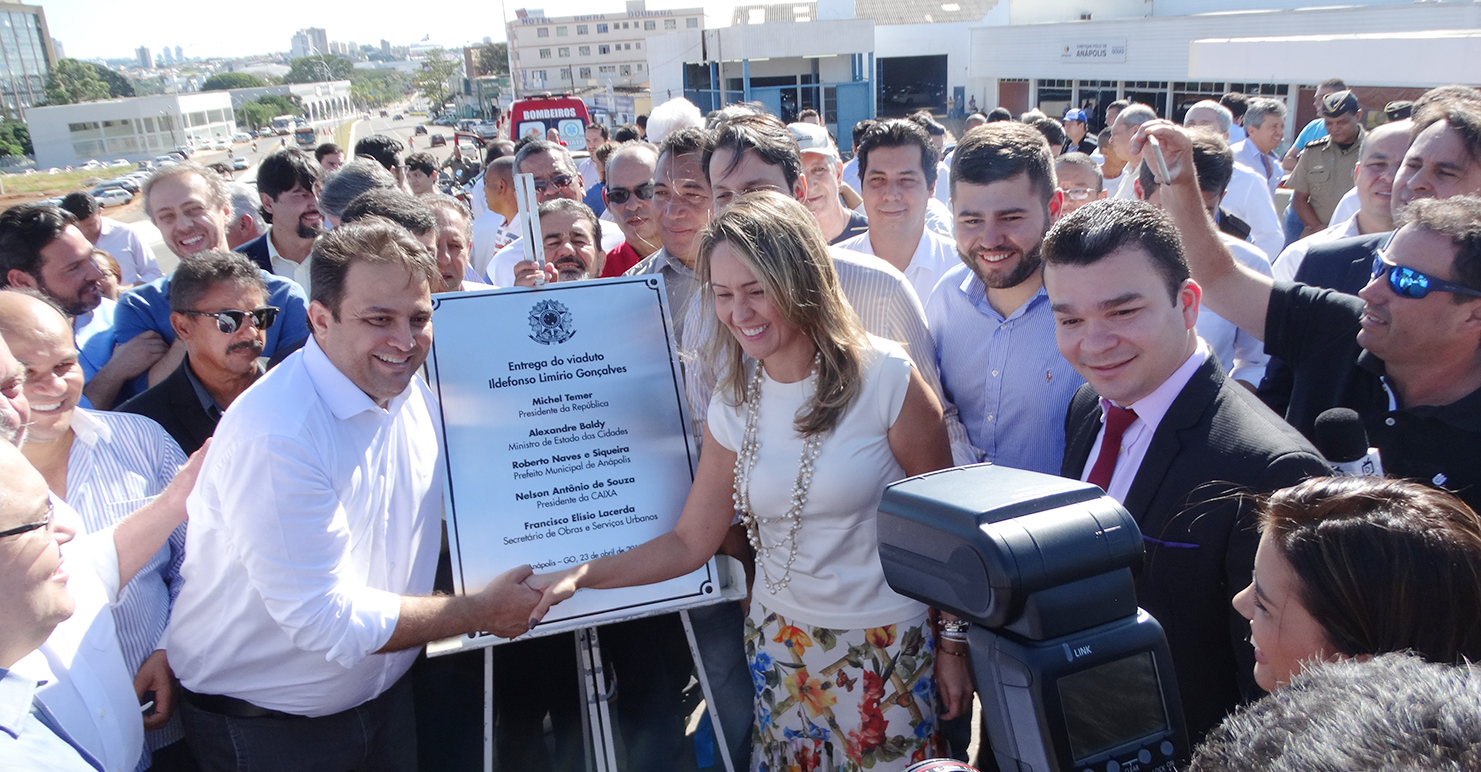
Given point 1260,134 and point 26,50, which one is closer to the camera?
point 1260,134

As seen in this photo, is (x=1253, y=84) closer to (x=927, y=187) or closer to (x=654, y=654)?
(x=927, y=187)

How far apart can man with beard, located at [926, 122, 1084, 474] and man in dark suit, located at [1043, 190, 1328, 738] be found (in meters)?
0.55

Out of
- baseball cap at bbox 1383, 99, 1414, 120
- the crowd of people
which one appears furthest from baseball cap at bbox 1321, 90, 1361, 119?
the crowd of people

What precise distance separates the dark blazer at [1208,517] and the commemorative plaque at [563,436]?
4.16 feet

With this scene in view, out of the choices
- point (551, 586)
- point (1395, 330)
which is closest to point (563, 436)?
point (551, 586)

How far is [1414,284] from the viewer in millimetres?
2041

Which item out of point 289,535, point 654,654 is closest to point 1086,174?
point 654,654

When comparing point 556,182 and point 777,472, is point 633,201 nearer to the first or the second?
point 556,182

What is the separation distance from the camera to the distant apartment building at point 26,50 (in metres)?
118

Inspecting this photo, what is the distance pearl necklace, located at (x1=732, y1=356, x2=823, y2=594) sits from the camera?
85.4 inches

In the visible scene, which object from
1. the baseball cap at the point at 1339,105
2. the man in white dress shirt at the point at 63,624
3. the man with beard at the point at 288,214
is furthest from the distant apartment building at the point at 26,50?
the baseball cap at the point at 1339,105

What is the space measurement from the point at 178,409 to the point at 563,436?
4.51 ft

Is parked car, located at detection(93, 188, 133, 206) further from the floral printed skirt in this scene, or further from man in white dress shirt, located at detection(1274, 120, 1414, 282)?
man in white dress shirt, located at detection(1274, 120, 1414, 282)

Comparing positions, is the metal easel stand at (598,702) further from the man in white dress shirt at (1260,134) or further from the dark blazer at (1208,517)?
the man in white dress shirt at (1260,134)
